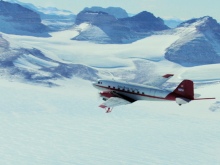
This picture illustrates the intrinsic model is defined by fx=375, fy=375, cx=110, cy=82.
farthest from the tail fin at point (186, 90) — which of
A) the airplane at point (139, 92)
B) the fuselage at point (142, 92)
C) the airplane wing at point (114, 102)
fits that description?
the airplane wing at point (114, 102)

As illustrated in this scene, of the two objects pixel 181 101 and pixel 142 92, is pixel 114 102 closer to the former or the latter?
pixel 142 92

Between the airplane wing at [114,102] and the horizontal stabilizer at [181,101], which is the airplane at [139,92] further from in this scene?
the horizontal stabilizer at [181,101]

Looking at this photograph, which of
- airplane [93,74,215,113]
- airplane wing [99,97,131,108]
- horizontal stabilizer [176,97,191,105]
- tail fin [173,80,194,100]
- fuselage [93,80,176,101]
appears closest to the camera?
airplane wing [99,97,131,108]

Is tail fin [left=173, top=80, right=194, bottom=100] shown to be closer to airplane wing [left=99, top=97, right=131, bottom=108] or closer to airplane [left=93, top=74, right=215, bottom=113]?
airplane [left=93, top=74, right=215, bottom=113]

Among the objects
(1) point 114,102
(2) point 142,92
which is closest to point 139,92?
(2) point 142,92

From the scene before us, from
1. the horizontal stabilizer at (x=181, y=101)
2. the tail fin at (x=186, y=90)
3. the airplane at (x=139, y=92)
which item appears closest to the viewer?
the horizontal stabilizer at (x=181, y=101)

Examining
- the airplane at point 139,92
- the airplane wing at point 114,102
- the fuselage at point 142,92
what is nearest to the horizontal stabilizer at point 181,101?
the airplane at point 139,92

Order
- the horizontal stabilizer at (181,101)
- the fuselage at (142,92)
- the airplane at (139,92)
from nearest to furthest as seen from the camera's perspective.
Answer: the horizontal stabilizer at (181,101)
the airplane at (139,92)
the fuselage at (142,92)

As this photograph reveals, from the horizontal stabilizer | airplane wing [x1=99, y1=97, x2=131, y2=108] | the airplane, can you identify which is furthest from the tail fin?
airplane wing [x1=99, y1=97, x2=131, y2=108]

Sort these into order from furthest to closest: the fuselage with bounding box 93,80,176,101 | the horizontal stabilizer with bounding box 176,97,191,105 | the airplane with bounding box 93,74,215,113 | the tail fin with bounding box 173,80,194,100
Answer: the fuselage with bounding box 93,80,176,101, the airplane with bounding box 93,74,215,113, the tail fin with bounding box 173,80,194,100, the horizontal stabilizer with bounding box 176,97,191,105

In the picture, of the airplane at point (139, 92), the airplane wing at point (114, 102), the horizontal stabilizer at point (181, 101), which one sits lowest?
the airplane wing at point (114, 102)

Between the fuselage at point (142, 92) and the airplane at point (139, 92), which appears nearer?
the airplane at point (139, 92)

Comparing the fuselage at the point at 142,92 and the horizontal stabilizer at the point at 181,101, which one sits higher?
the fuselage at the point at 142,92

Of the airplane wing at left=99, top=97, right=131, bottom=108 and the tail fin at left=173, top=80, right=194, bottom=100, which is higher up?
the tail fin at left=173, top=80, right=194, bottom=100
